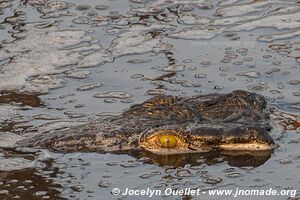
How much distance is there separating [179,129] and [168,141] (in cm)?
9

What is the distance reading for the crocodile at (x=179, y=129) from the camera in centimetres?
533

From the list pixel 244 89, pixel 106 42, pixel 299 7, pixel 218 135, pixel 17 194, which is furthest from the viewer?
pixel 299 7

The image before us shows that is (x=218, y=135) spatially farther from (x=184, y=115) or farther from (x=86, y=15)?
(x=86, y=15)

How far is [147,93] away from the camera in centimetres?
636

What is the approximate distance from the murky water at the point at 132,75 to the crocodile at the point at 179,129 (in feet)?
0.26

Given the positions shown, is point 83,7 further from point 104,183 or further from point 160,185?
point 160,185

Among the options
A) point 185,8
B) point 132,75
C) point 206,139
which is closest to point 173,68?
point 132,75

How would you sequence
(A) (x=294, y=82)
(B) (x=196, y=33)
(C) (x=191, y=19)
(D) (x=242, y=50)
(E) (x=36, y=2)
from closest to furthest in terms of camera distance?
(A) (x=294, y=82), (D) (x=242, y=50), (B) (x=196, y=33), (C) (x=191, y=19), (E) (x=36, y=2)

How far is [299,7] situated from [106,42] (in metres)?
1.66

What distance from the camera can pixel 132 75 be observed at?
22.1ft

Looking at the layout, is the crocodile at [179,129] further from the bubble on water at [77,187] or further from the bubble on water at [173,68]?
the bubble on water at [173,68]

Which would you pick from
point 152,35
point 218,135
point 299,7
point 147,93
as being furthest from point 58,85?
point 299,7

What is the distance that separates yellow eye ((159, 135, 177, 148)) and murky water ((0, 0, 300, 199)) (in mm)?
90

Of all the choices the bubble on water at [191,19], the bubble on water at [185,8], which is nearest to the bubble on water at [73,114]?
the bubble on water at [191,19]
